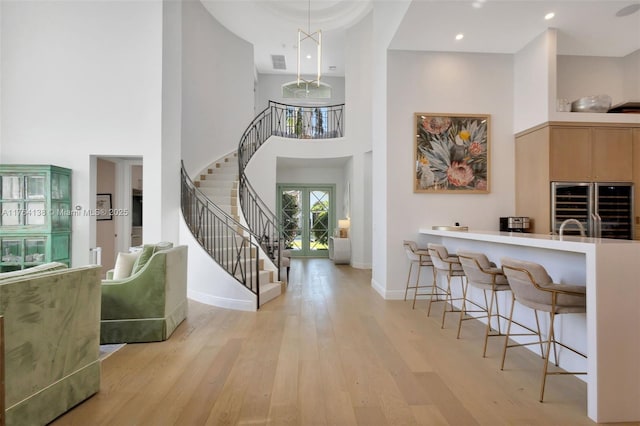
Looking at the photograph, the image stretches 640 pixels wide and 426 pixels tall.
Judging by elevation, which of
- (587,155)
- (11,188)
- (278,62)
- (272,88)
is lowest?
(11,188)

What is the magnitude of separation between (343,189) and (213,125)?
4.29 meters

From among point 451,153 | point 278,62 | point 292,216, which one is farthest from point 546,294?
point 278,62

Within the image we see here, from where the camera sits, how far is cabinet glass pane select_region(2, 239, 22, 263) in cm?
511

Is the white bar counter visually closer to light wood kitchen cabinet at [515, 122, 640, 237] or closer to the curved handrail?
light wood kitchen cabinet at [515, 122, 640, 237]

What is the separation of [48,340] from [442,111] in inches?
209

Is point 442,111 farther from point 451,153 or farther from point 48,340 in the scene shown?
point 48,340

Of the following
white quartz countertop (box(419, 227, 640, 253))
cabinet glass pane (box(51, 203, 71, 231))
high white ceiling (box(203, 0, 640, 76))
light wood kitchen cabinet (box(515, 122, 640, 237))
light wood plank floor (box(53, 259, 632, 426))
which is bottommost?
light wood plank floor (box(53, 259, 632, 426))

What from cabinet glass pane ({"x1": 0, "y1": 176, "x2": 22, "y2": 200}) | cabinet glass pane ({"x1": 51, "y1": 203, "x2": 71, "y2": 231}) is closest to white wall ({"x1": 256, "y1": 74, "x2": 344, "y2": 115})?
cabinet glass pane ({"x1": 51, "y1": 203, "x2": 71, "y2": 231})

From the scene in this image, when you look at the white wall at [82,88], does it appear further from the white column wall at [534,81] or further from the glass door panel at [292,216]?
the white column wall at [534,81]

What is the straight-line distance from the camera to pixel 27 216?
5.11 m

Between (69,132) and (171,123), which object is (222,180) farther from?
(69,132)

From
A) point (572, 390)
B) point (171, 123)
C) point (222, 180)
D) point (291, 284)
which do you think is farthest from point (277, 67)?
point (572, 390)

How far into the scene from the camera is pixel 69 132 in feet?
18.2

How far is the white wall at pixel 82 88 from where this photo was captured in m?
5.47
